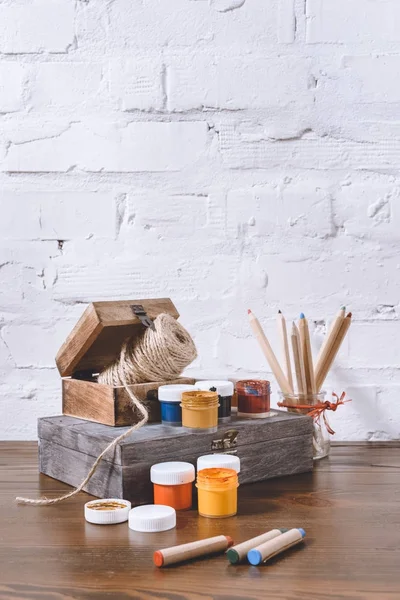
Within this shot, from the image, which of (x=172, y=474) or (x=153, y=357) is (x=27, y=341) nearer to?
(x=153, y=357)

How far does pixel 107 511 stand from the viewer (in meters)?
0.92

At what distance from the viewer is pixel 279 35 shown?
1.40m

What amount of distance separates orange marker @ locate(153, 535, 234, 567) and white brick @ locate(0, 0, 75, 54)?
94 centimetres

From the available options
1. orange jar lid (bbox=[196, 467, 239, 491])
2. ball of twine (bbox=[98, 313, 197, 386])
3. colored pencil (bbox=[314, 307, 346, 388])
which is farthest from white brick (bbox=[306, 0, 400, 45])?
orange jar lid (bbox=[196, 467, 239, 491])

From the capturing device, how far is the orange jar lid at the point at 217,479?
939 millimetres

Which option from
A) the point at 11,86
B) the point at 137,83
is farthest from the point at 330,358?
the point at 11,86

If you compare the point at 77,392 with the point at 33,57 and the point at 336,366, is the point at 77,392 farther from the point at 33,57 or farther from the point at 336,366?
the point at 33,57

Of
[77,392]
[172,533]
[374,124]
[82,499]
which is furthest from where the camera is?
[374,124]

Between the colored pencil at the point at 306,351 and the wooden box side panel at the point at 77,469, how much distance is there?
39cm

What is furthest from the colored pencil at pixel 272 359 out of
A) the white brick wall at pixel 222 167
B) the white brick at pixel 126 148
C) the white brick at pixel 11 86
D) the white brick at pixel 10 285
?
the white brick at pixel 11 86

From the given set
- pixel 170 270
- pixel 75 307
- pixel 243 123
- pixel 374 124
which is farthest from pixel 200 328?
pixel 374 124

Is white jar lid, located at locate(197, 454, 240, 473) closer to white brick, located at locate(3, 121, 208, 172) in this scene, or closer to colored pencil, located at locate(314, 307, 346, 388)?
colored pencil, located at locate(314, 307, 346, 388)

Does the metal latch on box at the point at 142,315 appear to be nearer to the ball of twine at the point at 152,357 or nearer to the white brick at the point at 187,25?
the ball of twine at the point at 152,357

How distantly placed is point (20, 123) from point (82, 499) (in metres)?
0.71
